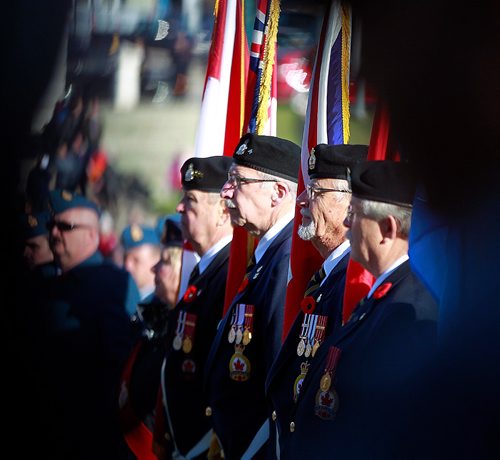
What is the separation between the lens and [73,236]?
20.6 feet

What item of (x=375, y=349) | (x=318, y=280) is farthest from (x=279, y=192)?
(x=375, y=349)

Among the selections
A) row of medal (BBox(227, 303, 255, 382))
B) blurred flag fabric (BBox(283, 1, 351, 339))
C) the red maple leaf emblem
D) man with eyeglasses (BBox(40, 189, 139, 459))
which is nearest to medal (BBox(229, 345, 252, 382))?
row of medal (BBox(227, 303, 255, 382))

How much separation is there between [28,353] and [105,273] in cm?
61

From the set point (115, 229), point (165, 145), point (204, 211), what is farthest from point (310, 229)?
point (165, 145)

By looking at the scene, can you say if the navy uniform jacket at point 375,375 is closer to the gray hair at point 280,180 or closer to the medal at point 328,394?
the medal at point 328,394

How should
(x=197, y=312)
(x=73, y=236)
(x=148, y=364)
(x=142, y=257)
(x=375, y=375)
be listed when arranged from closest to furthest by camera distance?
(x=375, y=375), (x=197, y=312), (x=148, y=364), (x=73, y=236), (x=142, y=257)

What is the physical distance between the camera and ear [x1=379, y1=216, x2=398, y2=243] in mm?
2990

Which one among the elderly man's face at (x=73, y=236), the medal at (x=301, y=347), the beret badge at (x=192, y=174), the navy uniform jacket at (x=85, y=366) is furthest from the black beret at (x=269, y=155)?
the elderly man's face at (x=73, y=236)

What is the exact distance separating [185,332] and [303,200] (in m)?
1.11

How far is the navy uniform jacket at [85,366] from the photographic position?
562cm

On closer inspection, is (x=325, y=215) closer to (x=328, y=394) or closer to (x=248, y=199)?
(x=248, y=199)

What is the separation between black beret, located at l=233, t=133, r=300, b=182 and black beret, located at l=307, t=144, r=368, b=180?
1.82 ft

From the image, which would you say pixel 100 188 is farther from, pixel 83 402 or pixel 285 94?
pixel 83 402

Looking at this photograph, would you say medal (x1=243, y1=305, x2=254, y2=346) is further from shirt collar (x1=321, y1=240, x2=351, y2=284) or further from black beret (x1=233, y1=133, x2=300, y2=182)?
black beret (x1=233, y1=133, x2=300, y2=182)
